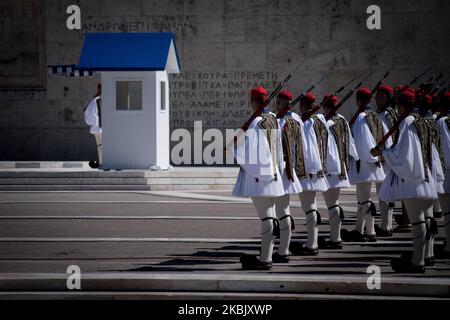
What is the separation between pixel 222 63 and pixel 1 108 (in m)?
6.31

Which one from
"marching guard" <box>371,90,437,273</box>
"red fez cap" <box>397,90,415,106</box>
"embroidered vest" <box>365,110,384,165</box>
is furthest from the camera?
"embroidered vest" <box>365,110,384,165</box>

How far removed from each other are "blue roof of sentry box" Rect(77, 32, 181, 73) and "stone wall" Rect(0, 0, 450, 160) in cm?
589

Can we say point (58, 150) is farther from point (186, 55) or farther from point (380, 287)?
point (380, 287)

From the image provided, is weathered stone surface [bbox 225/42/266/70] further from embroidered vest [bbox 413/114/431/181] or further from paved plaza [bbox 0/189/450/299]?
embroidered vest [bbox 413/114/431/181]

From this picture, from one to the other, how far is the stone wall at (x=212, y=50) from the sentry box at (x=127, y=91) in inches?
239

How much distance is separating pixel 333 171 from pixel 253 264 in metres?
2.48

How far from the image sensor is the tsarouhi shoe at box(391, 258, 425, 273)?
436 inches

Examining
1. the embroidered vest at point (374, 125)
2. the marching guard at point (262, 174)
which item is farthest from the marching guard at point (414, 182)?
the embroidered vest at point (374, 125)

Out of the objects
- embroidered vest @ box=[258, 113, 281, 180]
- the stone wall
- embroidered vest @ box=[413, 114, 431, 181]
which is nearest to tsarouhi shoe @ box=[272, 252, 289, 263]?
embroidered vest @ box=[258, 113, 281, 180]

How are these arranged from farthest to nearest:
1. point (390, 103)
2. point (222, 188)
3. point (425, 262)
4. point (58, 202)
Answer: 1. point (222, 188)
2. point (58, 202)
3. point (390, 103)
4. point (425, 262)

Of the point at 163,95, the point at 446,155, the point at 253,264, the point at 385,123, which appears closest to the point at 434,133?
the point at 446,155
